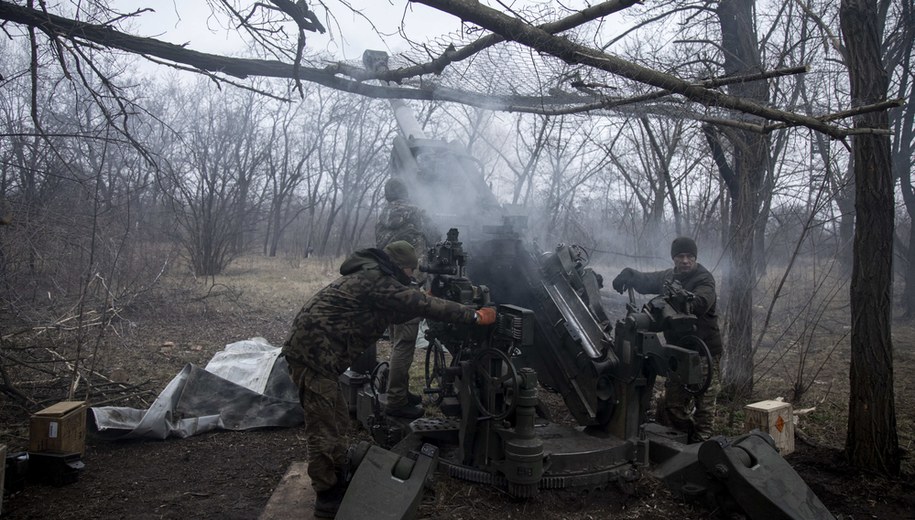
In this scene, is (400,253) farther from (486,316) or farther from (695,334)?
(695,334)

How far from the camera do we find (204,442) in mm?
5668

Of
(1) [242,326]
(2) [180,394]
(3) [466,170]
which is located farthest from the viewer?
(1) [242,326]

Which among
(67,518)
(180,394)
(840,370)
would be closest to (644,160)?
(840,370)

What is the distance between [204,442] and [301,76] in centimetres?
349

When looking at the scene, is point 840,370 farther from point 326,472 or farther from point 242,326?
point 242,326

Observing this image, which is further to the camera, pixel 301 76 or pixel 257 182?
pixel 257 182

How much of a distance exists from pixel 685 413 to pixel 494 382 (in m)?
2.42

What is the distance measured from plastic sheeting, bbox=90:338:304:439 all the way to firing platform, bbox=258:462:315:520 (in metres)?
1.34

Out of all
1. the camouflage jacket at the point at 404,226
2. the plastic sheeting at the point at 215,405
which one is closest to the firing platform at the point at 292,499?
the plastic sheeting at the point at 215,405

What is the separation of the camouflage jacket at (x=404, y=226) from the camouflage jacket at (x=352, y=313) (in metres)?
1.91

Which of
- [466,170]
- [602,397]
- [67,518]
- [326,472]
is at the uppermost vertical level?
[466,170]

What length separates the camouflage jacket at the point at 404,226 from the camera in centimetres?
636

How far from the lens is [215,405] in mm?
6090

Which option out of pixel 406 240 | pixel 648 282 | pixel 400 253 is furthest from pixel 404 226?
pixel 648 282
